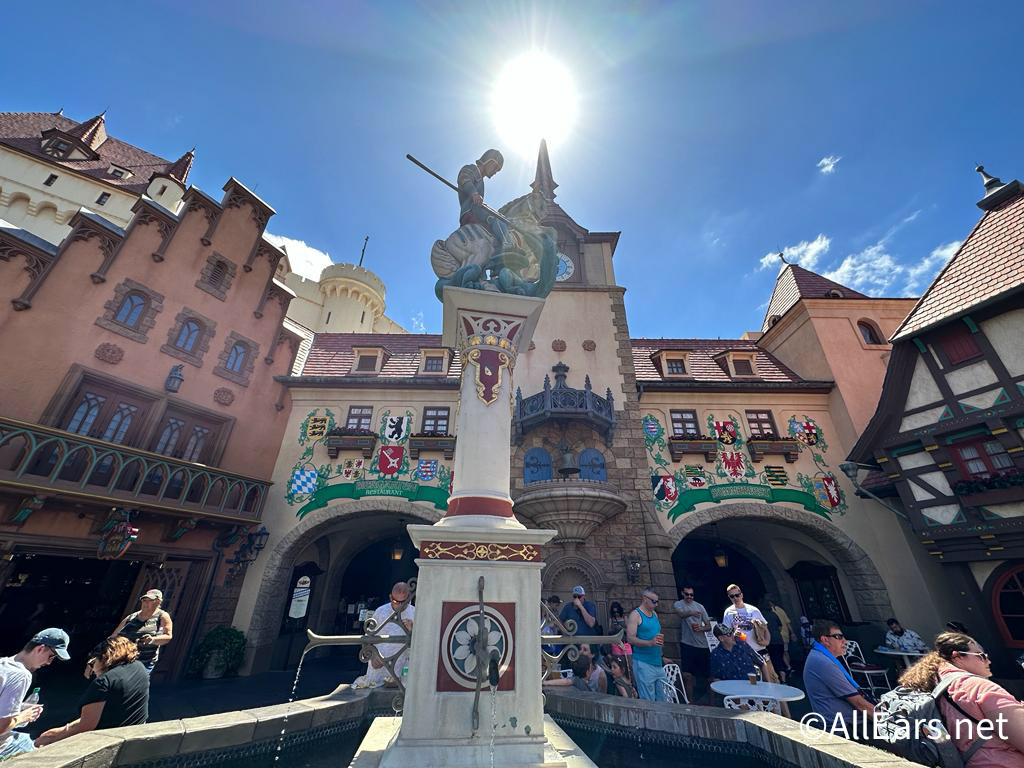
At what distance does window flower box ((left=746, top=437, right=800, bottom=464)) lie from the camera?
40.0 feet

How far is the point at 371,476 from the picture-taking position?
12180mm

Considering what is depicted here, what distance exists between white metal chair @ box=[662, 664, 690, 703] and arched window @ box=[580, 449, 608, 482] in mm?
5039

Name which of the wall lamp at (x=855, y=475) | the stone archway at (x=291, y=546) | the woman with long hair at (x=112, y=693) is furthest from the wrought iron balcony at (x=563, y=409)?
the woman with long hair at (x=112, y=693)

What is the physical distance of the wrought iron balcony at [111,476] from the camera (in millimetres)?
7684

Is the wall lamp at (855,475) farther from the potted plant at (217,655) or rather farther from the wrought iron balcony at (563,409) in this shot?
the potted plant at (217,655)

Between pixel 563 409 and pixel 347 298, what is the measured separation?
22.3 m

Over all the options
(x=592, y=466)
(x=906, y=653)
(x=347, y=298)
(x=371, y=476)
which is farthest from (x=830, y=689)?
(x=347, y=298)

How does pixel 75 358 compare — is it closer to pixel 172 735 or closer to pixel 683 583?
pixel 172 735

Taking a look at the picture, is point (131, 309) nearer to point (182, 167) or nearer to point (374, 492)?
point (374, 492)

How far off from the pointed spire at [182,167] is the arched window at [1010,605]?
36.3m

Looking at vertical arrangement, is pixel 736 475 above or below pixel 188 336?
below

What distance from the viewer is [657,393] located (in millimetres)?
13344

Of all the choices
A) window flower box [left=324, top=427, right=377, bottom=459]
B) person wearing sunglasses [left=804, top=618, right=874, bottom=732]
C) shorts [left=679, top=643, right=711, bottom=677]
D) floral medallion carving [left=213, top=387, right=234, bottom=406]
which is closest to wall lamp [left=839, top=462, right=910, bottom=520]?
shorts [left=679, top=643, right=711, bottom=677]

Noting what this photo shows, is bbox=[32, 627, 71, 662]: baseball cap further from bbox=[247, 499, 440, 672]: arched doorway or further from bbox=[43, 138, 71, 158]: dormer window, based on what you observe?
bbox=[43, 138, 71, 158]: dormer window
